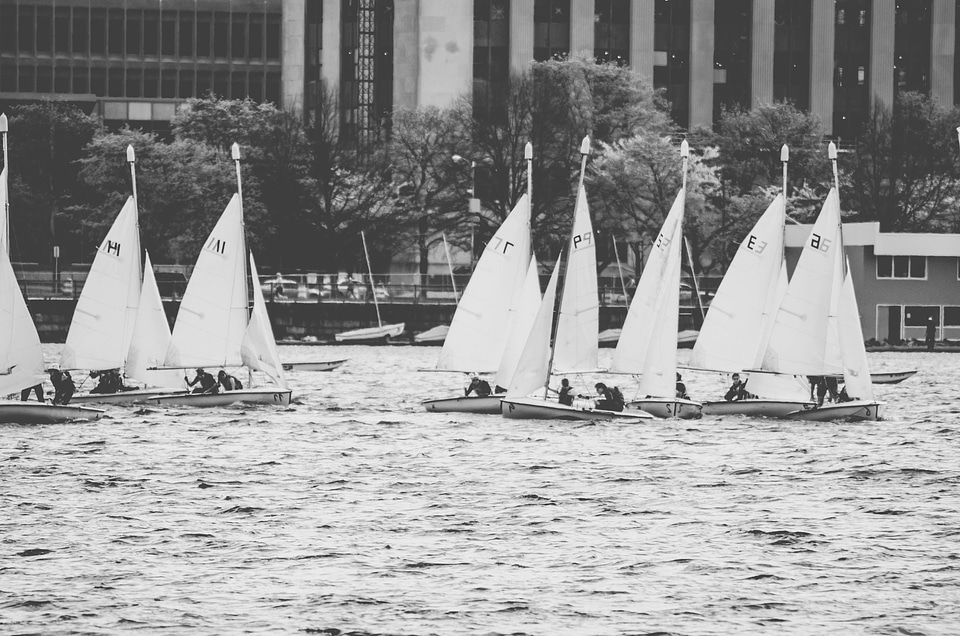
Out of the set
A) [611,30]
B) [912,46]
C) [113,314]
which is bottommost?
[113,314]

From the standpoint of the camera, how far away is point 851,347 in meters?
46.1

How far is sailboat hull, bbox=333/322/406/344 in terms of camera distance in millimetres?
95188

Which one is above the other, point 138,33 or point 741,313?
point 138,33

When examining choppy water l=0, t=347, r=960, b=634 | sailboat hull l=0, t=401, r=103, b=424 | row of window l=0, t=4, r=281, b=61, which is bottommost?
choppy water l=0, t=347, r=960, b=634

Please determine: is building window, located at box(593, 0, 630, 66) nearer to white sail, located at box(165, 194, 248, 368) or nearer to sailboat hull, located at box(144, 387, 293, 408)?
white sail, located at box(165, 194, 248, 368)

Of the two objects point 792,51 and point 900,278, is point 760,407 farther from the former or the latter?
point 792,51

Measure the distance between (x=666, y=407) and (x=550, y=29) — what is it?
274 feet

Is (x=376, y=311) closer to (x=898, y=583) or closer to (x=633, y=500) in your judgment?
(x=633, y=500)

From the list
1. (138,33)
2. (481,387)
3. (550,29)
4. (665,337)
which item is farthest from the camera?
(138,33)

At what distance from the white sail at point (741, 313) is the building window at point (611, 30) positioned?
Result: 262 ft

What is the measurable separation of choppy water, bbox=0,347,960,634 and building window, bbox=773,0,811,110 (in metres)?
85.3

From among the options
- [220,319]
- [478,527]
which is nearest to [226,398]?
[220,319]

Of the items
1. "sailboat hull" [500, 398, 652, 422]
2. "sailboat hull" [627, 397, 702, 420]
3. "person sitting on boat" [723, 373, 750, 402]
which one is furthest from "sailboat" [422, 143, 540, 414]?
"person sitting on boat" [723, 373, 750, 402]

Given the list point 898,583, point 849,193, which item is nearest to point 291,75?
point 849,193
